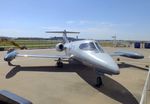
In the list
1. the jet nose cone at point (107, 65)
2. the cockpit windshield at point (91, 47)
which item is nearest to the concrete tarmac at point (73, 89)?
the jet nose cone at point (107, 65)

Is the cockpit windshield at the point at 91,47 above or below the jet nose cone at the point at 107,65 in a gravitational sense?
above


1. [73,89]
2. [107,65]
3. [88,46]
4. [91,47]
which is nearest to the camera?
[107,65]

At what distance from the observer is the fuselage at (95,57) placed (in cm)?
948

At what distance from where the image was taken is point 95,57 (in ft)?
36.3

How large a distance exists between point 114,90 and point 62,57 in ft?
24.4

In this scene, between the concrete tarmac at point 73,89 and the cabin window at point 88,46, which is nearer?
the concrete tarmac at point 73,89

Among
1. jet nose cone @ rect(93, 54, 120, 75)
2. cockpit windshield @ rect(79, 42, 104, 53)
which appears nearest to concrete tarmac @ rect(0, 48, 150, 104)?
jet nose cone @ rect(93, 54, 120, 75)

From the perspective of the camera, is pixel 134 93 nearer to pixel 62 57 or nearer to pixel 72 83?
pixel 72 83

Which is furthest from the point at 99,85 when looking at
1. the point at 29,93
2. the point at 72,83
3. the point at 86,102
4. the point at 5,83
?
the point at 5,83

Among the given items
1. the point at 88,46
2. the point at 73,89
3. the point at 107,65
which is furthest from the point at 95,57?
the point at 73,89

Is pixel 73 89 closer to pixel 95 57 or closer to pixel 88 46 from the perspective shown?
pixel 95 57

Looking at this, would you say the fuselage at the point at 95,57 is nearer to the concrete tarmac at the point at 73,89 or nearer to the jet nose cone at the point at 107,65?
the jet nose cone at the point at 107,65

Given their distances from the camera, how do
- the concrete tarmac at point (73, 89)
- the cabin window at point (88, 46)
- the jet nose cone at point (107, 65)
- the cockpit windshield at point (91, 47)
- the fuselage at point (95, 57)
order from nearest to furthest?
the concrete tarmac at point (73, 89) → the jet nose cone at point (107, 65) → the fuselage at point (95, 57) → the cockpit windshield at point (91, 47) → the cabin window at point (88, 46)

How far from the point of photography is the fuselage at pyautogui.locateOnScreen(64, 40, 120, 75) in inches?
373
